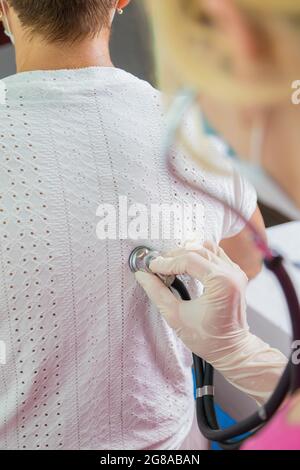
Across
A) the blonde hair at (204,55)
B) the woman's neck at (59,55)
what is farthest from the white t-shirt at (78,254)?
the blonde hair at (204,55)

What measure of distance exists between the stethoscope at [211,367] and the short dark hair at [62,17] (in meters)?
0.21

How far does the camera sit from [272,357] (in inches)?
41.1

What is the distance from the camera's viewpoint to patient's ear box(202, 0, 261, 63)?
0.49 meters

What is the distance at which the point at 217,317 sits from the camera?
0.99 metres

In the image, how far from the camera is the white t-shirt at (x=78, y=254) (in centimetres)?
94

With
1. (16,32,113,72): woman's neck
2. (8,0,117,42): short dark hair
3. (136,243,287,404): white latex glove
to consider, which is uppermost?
(8,0,117,42): short dark hair

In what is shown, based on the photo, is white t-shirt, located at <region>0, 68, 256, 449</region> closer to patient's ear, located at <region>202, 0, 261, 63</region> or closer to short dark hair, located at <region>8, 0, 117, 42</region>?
short dark hair, located at <region>8, 0, 117, 42</region>

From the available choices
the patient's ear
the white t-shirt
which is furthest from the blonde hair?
the white t-shirt

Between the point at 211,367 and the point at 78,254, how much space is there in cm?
29

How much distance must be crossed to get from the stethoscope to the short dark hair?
21 centimetres

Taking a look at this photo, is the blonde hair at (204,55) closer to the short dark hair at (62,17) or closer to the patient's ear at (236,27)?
the patient's ear at (236,27)

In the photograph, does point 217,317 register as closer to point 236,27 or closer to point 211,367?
point 211,367

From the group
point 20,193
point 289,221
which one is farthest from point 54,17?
point 289,221
